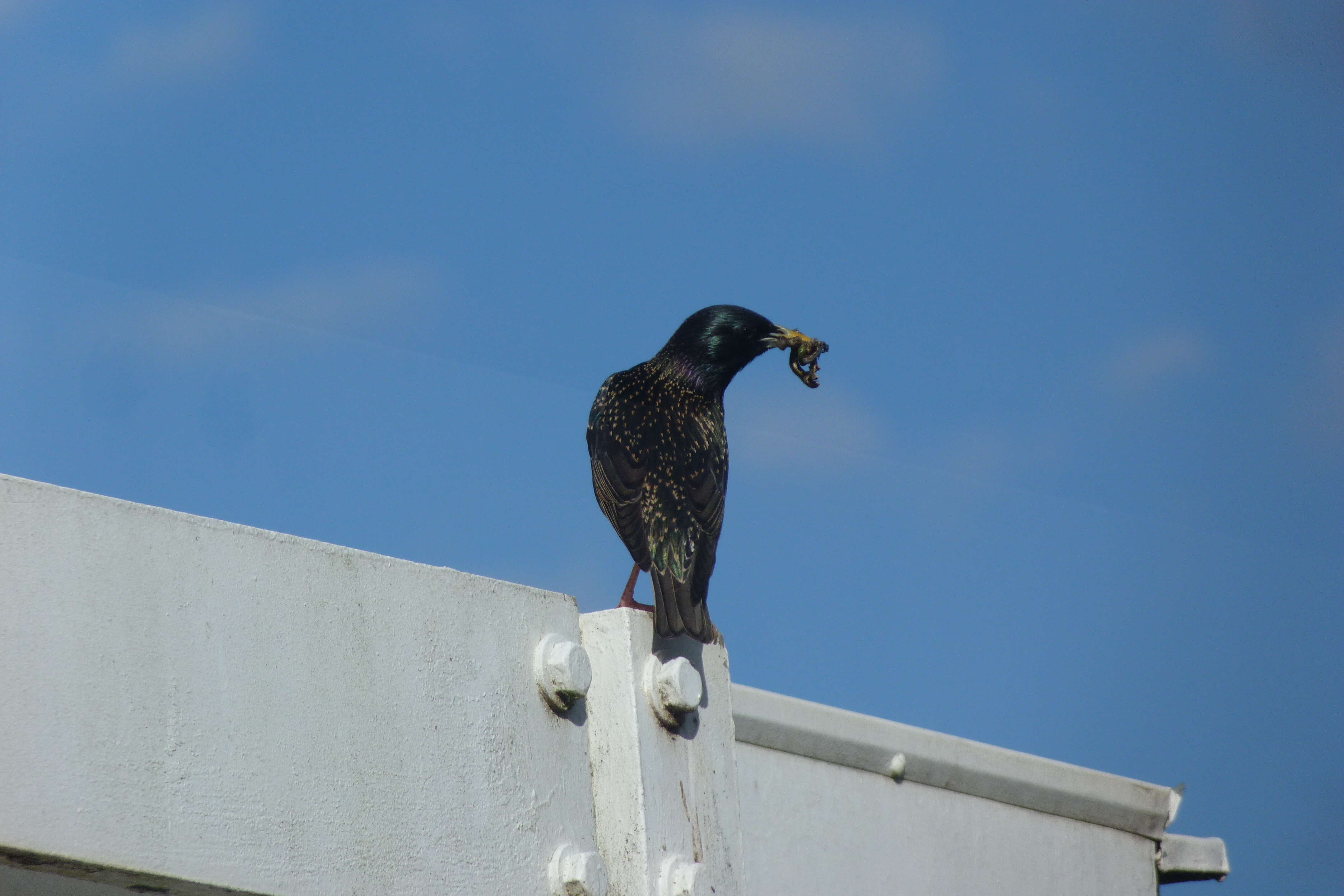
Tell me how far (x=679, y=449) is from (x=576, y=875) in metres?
2.00

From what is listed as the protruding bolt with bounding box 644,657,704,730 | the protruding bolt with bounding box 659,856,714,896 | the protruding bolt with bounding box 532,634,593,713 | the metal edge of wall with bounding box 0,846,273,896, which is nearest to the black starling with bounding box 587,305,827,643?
the protruding bolt with bounding box 644,657,704,730

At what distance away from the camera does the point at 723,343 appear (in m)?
5.30

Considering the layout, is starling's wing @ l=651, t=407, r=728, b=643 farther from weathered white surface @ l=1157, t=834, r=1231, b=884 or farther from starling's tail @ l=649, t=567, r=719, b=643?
weathered white surface @ l=1157, t=834, r=1231, b=884

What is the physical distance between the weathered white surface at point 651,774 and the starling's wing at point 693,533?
26cm

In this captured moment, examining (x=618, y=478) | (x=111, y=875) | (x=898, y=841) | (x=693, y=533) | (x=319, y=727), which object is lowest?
(x=111, y=875)

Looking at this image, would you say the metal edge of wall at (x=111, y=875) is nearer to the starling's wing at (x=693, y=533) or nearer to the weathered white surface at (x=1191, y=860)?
the starling's wing at (x=693, y=533)

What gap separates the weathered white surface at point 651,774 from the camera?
3.08 meters

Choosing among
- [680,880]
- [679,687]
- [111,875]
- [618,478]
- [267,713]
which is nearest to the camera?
[111,875]

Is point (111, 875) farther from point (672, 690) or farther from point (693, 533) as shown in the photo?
point (693, 533)

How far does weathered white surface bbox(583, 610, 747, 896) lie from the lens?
3.08m

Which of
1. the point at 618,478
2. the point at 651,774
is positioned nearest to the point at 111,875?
the point at 651,774

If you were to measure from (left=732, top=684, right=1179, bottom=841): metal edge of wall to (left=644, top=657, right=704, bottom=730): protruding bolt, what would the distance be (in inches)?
41.6

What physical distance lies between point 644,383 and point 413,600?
2304mm

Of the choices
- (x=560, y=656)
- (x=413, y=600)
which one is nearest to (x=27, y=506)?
(x=413, y=600)
